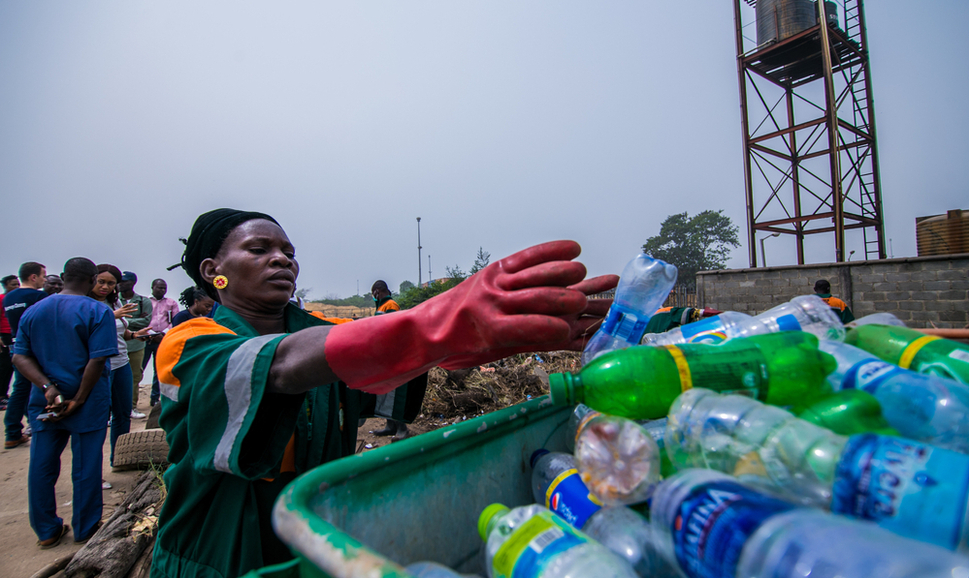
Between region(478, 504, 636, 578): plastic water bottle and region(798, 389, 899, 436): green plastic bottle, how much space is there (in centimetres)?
46

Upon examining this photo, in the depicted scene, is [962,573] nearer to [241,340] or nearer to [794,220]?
[241,340]

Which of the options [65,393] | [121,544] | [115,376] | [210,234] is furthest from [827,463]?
[115,376]

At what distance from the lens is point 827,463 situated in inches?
28.1

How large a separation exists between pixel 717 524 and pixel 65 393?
417cm

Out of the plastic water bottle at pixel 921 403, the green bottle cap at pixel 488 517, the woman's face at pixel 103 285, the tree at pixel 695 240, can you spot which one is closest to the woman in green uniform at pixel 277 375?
the green bottle cap at pixel 488 517

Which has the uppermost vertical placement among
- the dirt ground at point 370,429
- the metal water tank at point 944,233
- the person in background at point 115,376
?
the metal water tank at point 944,233

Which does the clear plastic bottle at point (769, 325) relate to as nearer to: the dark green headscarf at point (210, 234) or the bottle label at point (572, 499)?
the bottle label at point (572, 499)

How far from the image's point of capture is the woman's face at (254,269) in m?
1.54

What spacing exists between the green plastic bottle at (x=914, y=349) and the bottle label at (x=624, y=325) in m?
0.52

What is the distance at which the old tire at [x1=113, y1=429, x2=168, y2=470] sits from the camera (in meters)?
4.25

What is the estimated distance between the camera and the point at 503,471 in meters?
1.21

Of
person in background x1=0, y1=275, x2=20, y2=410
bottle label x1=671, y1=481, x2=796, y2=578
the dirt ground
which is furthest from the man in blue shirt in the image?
person in background x1=0, y1=275, x2=20, y2=410

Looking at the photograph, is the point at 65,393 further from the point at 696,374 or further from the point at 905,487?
the point at 905,487

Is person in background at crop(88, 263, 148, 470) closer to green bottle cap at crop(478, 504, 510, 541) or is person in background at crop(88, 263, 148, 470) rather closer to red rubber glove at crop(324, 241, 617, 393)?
red rubber glove at crop(324, 241, 617, 393)
